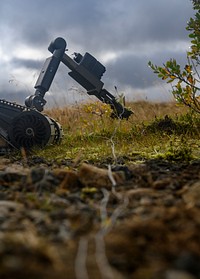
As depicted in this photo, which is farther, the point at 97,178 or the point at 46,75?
the point at 46,75

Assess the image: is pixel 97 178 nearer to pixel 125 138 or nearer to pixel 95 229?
pixel 95 229

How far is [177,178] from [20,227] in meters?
1.24

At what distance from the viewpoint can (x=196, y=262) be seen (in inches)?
42.6

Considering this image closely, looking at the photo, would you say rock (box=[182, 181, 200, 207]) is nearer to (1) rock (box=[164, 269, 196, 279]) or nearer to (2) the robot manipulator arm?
(1) rock (box=[164, 269, 196, 279])

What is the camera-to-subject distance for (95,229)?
4.95 feet

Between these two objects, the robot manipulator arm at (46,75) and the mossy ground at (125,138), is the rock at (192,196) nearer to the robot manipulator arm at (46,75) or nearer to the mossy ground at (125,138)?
the mossy ground at (125,138)

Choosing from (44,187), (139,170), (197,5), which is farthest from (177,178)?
(197,5)

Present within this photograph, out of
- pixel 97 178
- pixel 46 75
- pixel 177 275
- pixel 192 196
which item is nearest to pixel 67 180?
pixel 97 178

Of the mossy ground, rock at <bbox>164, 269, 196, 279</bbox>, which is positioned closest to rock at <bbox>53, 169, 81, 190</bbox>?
the mossy ground

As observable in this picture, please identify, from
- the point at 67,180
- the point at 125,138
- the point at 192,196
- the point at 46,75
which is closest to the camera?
the point at 192,196

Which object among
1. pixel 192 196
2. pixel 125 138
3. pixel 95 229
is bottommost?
pixel 95 229

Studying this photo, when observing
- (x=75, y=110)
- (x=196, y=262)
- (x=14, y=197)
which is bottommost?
(x=14, y=197)

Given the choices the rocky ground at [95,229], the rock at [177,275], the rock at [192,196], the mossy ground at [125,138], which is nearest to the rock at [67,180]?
the rocky ground at [95,229]

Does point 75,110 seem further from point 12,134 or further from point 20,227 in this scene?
point 20,227
